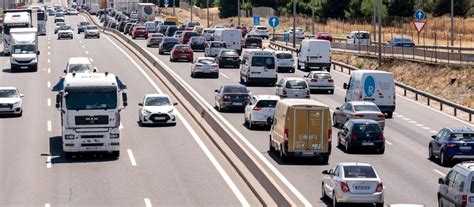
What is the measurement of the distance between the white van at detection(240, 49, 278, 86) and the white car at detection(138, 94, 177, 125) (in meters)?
16.4

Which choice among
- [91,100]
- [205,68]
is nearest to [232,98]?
[91,100]

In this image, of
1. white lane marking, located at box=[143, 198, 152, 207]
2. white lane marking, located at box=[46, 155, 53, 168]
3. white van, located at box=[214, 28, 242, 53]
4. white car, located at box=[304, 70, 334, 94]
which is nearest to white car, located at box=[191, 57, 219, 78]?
white car, located at box=[304, 70, 334, 94]

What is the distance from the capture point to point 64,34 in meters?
114

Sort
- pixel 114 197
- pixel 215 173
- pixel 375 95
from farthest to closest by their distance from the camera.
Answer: pixel 375 95 < pixel 215 173 < pixel 114 197

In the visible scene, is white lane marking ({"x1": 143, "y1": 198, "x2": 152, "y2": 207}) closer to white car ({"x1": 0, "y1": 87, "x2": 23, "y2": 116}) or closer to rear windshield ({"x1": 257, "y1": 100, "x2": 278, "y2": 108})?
rear windshield ({"x1": 257, "y1": 100, "x2": 278, "y2": 108})

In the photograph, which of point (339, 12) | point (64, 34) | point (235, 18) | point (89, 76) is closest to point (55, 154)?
point (89, 76)

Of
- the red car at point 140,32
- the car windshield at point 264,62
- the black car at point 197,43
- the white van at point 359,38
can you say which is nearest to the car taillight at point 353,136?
the car windshield at point 264,62

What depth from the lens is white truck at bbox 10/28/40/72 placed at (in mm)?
74688

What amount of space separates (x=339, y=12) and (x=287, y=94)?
96100 mm

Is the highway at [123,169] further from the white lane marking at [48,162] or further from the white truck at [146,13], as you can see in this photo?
the white truck at [146,13]

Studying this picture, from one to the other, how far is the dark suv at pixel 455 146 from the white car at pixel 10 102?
2181 centimetres

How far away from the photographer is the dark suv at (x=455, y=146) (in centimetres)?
3912

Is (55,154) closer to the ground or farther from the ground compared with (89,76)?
closer to the ground

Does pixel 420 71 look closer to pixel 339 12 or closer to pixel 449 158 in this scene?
pixel 449 158
